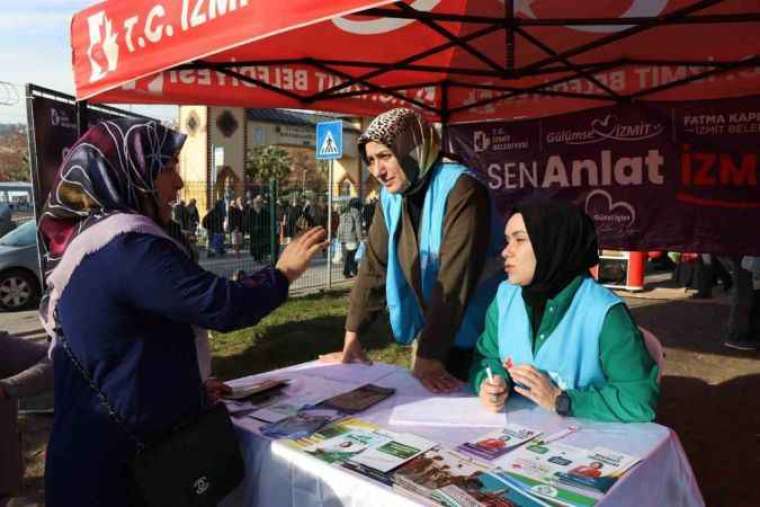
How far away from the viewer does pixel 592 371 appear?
193 centimetres

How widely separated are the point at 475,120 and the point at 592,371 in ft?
14.3

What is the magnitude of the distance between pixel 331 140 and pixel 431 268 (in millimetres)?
7199

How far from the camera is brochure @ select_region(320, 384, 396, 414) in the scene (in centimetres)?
201

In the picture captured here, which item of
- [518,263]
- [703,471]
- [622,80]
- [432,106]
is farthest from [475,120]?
[518,263]

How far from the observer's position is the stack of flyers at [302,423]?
1.80 metres

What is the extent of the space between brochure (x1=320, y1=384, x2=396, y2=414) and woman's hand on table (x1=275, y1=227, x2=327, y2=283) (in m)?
0.50

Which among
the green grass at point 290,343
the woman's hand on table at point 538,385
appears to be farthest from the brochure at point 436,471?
the green grass at point 290,343

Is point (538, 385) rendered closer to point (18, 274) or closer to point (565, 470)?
point (565, 470)

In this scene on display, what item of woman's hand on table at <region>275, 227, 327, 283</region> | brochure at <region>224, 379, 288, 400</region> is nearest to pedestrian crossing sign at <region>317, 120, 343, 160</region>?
brochure at <region>224, 379, 288, 400</region>

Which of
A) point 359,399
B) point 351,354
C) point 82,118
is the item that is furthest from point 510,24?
point 82,118

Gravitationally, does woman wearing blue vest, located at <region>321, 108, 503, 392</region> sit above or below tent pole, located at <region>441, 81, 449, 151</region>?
below

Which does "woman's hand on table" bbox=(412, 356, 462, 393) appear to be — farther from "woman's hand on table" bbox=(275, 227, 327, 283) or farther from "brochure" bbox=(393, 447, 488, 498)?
"woman's hand on table" bbox=(275, 227, 327, 283)

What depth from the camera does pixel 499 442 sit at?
171 centimetres

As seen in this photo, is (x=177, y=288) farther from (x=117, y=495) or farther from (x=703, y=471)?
(x=703, y=471)
